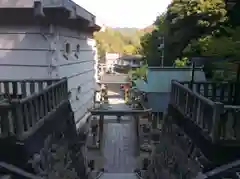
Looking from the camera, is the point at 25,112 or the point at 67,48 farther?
the point at 67,48

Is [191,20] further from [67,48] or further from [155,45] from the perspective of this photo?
[155,45]

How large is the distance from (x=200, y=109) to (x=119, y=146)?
10.1 metres

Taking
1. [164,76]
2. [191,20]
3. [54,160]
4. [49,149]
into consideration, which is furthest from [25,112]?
[191,20]

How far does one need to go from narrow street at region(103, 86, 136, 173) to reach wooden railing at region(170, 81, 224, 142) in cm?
600

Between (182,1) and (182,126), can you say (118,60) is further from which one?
(182,126)

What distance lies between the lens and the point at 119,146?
1523 cm

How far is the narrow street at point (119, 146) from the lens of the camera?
43.0 feet

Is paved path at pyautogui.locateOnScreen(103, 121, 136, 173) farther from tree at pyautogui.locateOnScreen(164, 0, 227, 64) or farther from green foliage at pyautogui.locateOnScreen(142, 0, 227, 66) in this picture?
tree at pyautogui.locateOnScreen(164, 0, 227, 64)

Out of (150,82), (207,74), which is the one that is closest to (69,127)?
(150,82)

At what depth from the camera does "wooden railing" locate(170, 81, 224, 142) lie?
464cm

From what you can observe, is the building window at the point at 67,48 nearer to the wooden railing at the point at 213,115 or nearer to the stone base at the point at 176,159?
the stone base at the point at 176,159

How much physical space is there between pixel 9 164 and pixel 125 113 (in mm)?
9815

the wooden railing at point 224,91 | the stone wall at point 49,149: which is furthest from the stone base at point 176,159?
the stone wall at point 49,149

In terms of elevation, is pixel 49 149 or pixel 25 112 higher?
pixel 25 112
